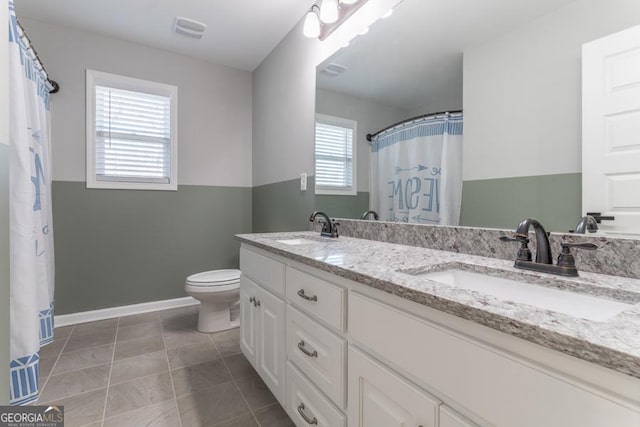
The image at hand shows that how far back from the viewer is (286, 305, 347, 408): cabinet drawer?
0.91 meters

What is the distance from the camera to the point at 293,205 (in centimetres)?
244

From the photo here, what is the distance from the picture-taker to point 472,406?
0.55 m

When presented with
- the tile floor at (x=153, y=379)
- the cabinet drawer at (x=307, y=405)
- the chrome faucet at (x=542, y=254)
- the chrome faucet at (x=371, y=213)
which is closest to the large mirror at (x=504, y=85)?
the chrome faucet at (x=542, y=254)

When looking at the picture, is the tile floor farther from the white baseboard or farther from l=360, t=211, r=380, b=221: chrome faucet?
l=360, t=211, r=380, b=221: chrome faucet

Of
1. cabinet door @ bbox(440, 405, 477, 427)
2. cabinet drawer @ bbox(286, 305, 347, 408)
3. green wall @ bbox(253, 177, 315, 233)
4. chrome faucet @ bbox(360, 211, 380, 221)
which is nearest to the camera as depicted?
cabinet door @ bbox(440, 405, 477, 427)

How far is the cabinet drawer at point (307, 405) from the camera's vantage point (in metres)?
0.96

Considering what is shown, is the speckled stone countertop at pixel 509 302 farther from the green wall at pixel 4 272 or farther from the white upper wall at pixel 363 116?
the green wall at pixel 4 272

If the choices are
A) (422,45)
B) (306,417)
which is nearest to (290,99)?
(422,45)

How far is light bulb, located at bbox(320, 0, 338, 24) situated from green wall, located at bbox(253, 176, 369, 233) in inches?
40.3

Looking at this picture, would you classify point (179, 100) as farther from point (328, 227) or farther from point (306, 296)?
point (306, 296)

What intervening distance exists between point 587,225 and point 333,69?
1.62 m

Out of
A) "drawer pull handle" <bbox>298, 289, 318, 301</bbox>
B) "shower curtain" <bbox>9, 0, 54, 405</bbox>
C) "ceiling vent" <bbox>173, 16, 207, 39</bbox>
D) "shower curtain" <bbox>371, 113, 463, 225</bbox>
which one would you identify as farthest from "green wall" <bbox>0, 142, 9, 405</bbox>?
"ceiling vent" <bbox>173, 16, 207, 39</bbox>

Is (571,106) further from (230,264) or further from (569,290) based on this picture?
(230,264)

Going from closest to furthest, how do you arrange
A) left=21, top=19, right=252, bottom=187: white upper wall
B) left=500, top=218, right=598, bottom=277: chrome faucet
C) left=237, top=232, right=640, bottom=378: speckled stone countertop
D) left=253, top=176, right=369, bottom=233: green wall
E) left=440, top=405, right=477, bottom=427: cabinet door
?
left=237, top=232, right=640, bottom=378: speckled stone countertop → left=440, top=405, right=477, bottom=427: cabinet door → left=500, top=218, right=598, bottom=277: chrome faucet → left=253, top=176, right=369, bottom=233: green wall → left=21, top=19, right=252, bottom=187: white upper wall
